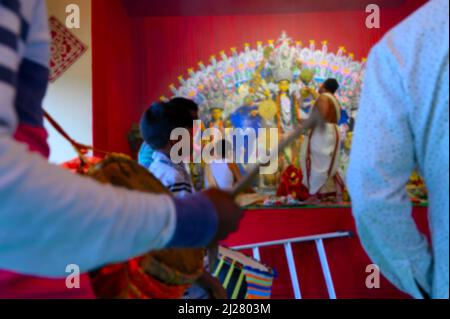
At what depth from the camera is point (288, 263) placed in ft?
9.83

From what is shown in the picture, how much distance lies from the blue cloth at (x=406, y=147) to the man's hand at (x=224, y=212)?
1.20 ft

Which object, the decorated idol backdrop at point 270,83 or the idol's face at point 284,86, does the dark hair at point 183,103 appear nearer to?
the decorated idol backdrop at point 270,83

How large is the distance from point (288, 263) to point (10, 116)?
2.65m

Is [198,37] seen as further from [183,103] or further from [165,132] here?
[165,132]

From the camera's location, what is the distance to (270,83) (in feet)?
25.0

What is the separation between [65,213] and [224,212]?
8.7 inches

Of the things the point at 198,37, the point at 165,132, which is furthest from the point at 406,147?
the point at 198,37

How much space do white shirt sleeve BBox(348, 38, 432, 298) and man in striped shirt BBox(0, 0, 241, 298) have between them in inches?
14.6

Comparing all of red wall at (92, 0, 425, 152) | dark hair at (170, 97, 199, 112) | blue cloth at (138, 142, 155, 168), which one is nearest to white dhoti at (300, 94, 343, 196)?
red wall at (92, 0, 425, 152)

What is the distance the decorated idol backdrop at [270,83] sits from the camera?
7.52 m

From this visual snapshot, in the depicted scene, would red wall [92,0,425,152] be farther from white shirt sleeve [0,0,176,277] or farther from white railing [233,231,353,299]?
white shirt sleeve [0,0,176,277]
